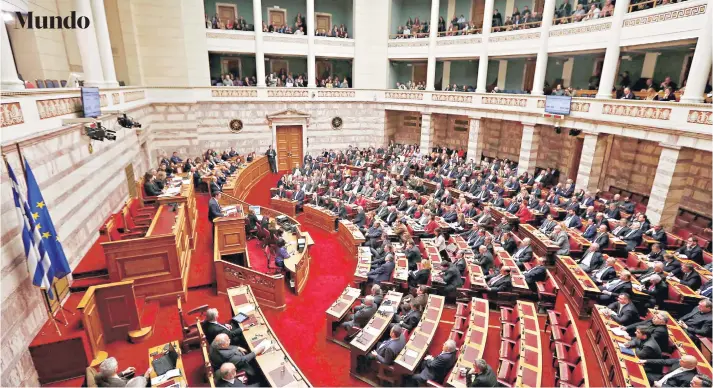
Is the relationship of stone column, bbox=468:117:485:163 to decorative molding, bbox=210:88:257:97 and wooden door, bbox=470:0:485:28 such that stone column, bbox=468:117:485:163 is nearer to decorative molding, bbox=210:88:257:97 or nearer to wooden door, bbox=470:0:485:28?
wooden door, bbox=470:0:485:28

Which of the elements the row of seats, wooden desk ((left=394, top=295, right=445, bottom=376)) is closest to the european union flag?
wooden desk ((left=394, top=295, right=445, bottom=376))

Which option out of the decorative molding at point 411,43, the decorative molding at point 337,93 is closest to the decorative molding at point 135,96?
the decorative molding at point 337,93

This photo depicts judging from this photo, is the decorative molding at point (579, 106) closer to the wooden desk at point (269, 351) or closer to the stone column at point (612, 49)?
the stone column at point (612, 49)

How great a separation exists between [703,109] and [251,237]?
12969mm

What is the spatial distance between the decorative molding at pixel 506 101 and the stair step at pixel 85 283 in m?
16.2

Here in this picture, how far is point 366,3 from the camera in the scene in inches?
835

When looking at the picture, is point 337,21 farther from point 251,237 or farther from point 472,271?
point 472,271

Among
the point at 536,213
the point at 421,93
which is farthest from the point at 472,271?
the point at 421,93

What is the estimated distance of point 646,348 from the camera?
581 centimetres

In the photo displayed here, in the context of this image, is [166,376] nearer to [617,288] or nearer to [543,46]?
[617,288]

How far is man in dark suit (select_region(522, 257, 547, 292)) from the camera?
8.48 metres

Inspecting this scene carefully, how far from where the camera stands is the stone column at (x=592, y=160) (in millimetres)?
13398

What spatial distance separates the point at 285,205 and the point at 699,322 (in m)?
12.0

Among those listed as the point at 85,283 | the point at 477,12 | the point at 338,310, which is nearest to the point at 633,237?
the point at 338,310
